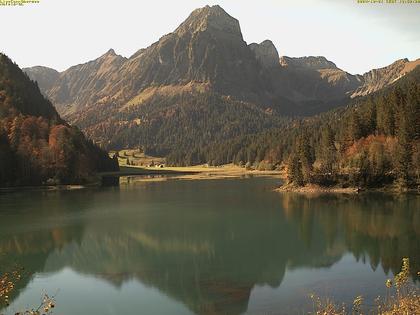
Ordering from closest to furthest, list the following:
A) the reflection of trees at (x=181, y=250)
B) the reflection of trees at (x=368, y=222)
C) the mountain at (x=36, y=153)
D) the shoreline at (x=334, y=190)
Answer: the reflection of trees at (x=181, y=250)
the reflection of trees at (x=368, y=222)
the shoreline at (x=334, y=190)
the mountain at (x=36, y=153)

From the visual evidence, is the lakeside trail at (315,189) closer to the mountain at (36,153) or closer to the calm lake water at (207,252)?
the calm lake water at (207,252)

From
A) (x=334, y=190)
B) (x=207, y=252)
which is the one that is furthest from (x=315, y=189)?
(x=207, y=252)

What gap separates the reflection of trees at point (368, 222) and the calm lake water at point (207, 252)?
0.65 ft

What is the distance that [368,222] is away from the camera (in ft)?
247

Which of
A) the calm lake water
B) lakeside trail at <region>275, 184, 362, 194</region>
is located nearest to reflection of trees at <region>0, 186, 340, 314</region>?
the calm lake water

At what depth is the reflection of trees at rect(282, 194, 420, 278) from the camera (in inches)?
2142

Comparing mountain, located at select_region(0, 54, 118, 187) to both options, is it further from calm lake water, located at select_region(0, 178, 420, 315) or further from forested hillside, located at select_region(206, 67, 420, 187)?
forested hillside, located at select_region(206, 67, 420, 187)

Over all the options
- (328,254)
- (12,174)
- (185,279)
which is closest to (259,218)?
(328,254)

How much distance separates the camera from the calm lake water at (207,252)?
128 feet

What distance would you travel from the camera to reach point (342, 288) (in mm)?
40594

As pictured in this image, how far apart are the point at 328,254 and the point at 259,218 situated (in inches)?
1061

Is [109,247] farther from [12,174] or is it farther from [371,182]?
[12,174]

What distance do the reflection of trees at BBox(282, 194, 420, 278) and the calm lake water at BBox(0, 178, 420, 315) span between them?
0.65 ft

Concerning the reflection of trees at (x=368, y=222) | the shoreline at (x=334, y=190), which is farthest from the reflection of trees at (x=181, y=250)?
the shoreline at (x=334, y=190)
